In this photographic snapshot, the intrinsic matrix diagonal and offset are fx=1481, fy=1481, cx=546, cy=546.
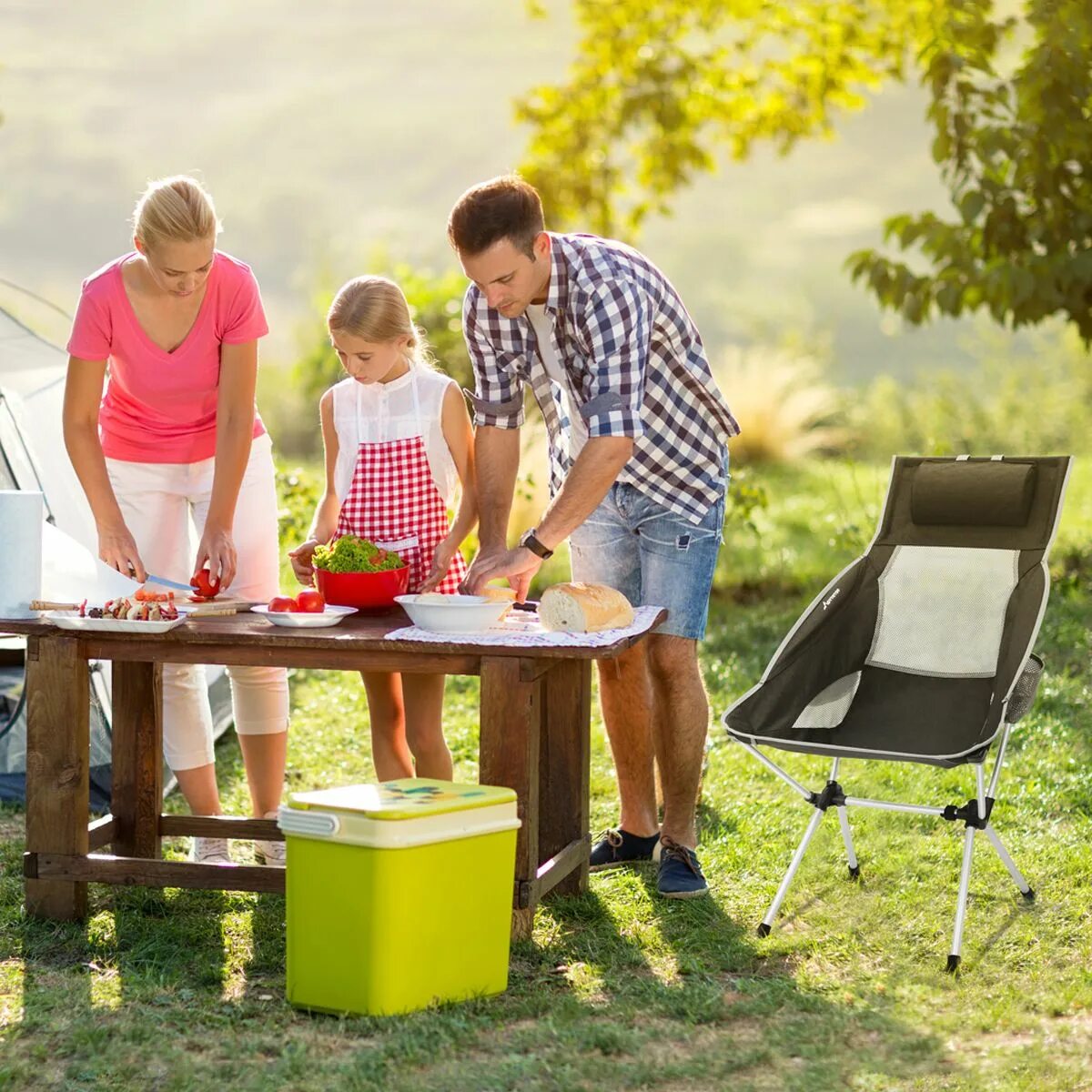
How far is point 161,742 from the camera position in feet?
11.5

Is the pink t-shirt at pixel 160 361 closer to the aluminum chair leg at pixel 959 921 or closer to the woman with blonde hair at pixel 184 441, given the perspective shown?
the woman with blonde hair at pixel 184 441

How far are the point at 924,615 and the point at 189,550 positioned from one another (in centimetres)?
182

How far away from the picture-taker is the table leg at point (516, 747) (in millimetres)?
2850

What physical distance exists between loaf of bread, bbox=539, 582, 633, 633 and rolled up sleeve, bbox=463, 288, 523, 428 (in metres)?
0.57

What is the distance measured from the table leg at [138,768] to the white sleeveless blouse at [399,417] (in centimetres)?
64

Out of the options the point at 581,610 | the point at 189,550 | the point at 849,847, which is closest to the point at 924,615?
the point at 849,847

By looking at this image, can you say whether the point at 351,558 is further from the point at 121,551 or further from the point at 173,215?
the point at 173,215

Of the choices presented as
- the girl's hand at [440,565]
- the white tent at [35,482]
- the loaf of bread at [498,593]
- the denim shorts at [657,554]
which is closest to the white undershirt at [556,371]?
the denim shorts at [657,554]

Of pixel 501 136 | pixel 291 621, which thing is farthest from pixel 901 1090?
pixel 501 136

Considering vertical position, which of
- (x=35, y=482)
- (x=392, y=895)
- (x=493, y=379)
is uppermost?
(x=493, y=379)

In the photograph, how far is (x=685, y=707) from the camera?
338cm

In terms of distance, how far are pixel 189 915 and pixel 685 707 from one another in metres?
1.19

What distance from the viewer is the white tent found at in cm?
427

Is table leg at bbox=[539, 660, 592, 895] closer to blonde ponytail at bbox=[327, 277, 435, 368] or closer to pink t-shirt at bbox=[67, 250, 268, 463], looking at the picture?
blonde ponytail at bbox=[327, 277, 435, 368]
